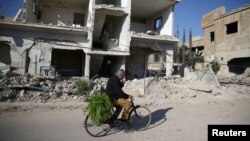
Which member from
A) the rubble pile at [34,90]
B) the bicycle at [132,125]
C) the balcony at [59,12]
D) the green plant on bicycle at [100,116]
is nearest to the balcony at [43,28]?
the balcony at [59,12]

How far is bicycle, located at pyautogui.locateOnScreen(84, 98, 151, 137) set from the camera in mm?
6261

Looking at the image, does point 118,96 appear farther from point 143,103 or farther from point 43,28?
point 43,28

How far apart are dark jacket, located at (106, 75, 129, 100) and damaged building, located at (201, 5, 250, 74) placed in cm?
1884

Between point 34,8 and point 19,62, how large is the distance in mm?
5413

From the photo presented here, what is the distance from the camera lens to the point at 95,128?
21.7 feet

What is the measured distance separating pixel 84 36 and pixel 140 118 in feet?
37.2

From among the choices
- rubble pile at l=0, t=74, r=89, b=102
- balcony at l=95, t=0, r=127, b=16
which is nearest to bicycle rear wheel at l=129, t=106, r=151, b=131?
rubble pile at l=0, t=74, r=89, b=102

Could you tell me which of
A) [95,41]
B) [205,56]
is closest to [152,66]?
[205,56]

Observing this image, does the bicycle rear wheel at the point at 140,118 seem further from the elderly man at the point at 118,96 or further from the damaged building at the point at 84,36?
the damaged building at the point at 84,36

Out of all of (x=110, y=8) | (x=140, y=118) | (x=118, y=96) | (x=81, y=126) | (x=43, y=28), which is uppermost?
(x=110, y=8)

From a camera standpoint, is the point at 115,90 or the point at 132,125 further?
the point at 132,125

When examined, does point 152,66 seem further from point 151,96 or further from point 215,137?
point 215,137

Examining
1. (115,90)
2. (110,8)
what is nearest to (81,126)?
(115,90)

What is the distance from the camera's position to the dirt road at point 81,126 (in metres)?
6.00
